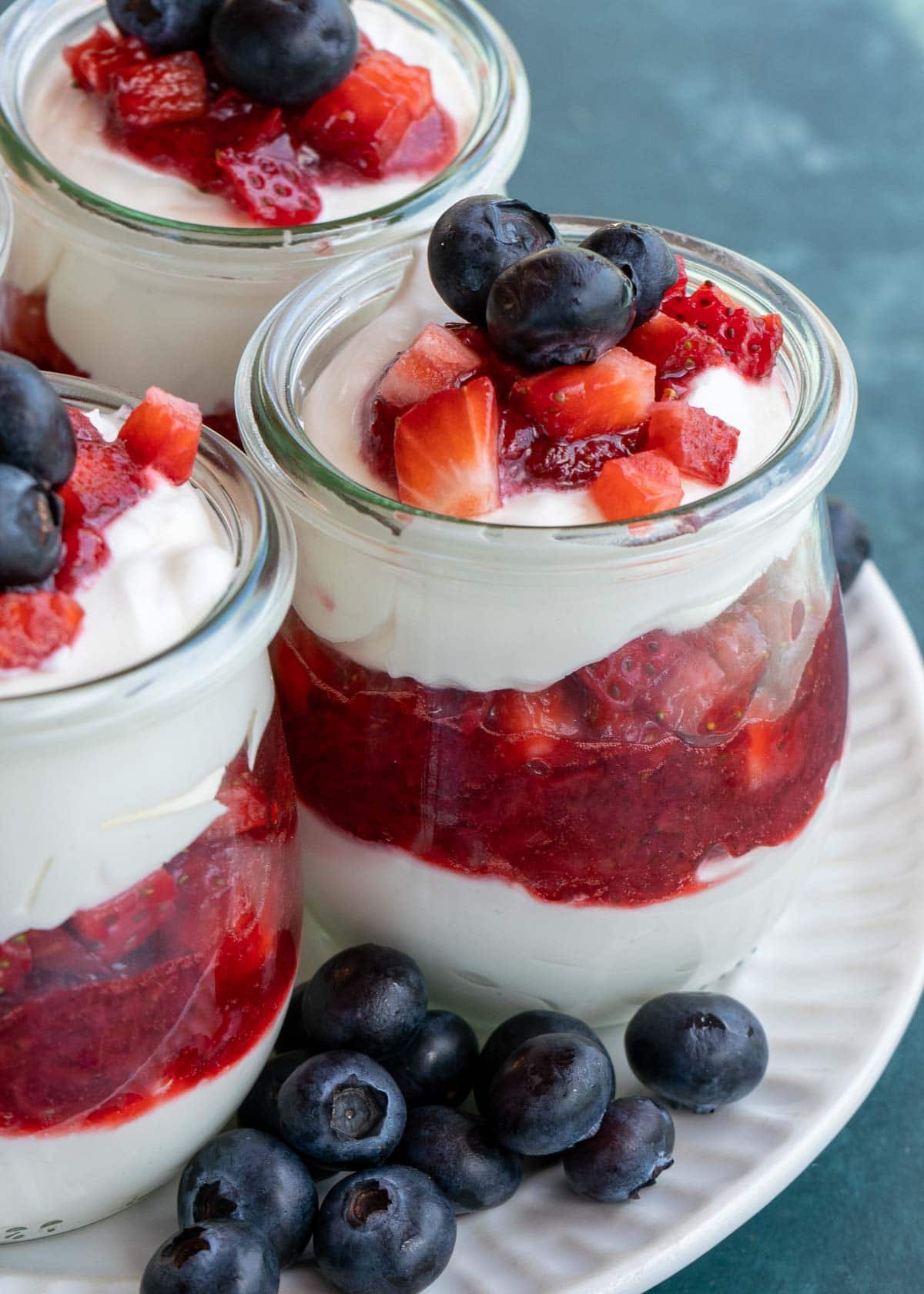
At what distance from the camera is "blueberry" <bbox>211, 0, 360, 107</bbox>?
4.31ft

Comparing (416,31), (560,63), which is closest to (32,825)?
(416,31)

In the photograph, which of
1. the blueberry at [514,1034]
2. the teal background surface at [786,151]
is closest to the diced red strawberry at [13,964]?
the blueberry at [514,1034]

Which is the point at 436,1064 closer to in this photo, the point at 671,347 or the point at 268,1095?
the point at 268,1095

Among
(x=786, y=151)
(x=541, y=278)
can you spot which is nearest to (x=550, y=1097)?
(x=541, y=278)

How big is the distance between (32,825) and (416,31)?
956 millimetres

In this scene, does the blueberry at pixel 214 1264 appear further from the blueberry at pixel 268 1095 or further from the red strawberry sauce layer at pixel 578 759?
the red strawberry sauce layer at pixel 578 759

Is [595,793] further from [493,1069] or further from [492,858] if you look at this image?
[493,1069]

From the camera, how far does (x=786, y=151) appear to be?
8.48ft

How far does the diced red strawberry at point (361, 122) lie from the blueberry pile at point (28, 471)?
0.55 m

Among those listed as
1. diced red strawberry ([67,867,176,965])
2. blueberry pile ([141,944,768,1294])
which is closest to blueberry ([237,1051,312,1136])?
blueberry pile ([141,944,768,1294])

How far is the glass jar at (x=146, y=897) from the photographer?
0.89 meters

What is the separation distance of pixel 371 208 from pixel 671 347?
36 cm

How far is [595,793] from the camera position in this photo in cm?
109

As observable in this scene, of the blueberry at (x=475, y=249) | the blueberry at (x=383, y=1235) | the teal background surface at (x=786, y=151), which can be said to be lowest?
the teal background surface at (x=786, y=151)
